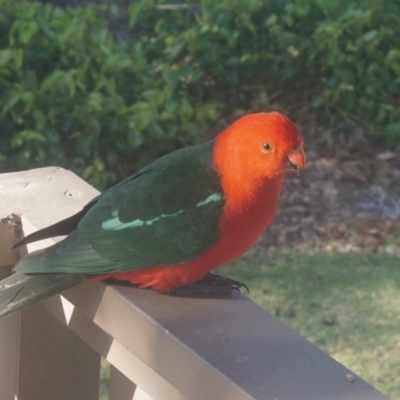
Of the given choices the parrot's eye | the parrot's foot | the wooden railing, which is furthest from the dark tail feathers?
the parrot's eye

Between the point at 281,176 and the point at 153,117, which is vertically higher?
the point at 281,176

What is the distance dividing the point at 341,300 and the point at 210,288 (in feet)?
8.12

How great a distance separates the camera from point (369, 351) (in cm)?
395

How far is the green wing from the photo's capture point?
1972 mm

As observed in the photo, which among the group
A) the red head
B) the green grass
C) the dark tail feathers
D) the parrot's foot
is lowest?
the green grass

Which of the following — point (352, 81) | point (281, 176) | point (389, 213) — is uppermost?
point (281, 176)

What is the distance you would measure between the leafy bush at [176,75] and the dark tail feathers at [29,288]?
9.26 ft

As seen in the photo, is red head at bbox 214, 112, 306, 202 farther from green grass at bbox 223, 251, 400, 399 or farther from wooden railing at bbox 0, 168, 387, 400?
green grass at bbox 223, 251, 400, 399

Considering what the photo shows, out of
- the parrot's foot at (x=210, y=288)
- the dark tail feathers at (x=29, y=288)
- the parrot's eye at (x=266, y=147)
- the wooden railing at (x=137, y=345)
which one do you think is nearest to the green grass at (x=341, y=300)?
the parrot's foot at (x=210, y=288)

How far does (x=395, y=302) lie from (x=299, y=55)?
1853 millimetres

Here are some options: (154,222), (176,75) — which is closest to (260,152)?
(154,222)

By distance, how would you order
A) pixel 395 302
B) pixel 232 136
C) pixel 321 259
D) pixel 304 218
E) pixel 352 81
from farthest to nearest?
pixel 352 81
pixel 304 218
pixel 321 259
pixel 395 302
pixel 232 136

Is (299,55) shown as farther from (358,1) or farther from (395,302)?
(395,302)

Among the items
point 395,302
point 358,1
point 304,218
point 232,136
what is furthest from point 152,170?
point 358,1
